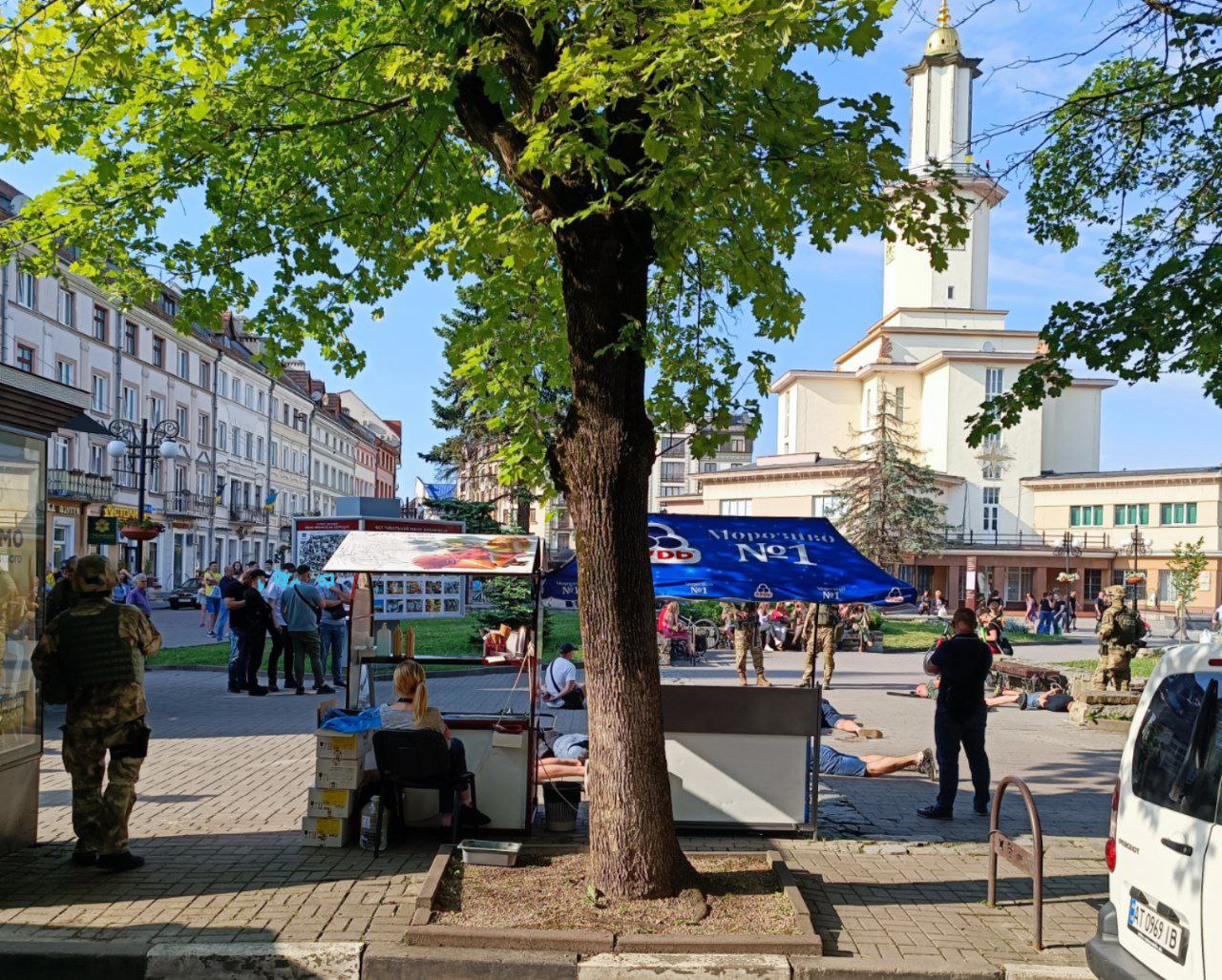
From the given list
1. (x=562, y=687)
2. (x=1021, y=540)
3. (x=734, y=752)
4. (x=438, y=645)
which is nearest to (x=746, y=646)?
(x=562, y=687)

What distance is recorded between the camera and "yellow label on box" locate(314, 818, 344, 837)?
25.1 feet

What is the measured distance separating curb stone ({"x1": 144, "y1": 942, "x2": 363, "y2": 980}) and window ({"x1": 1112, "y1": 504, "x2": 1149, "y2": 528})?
2963 inches

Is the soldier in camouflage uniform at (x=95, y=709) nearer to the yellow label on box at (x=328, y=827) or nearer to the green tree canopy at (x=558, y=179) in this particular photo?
the yellow label on box at (x=328, y=827)

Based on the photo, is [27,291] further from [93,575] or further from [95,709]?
[95,709]

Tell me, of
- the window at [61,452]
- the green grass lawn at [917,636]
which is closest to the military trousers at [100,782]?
the green grass lawn at [917,636]

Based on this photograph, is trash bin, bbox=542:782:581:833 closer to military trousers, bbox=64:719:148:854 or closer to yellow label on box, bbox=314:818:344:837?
yellow label on box, bbox=314:818:344:837

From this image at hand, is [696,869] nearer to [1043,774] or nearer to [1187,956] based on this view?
[1187,956]

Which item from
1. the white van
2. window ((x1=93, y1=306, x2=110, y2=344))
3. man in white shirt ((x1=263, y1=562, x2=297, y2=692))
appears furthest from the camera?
window ((x1=93, y1=306, x2=110, y2=344))

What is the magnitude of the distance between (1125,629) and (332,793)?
43.5 ft

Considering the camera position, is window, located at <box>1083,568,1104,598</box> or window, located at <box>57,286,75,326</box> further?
window, located at <box>1083,568,1104,598</box>

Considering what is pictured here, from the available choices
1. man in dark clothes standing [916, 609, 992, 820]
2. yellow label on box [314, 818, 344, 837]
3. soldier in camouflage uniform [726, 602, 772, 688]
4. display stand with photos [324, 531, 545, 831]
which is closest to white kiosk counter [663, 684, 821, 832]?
display stand with photos [324, 531, 545, 831]

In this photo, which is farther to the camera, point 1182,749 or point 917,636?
point 917,636

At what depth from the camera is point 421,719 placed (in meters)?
7.72

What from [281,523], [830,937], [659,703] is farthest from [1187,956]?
[281,523]
